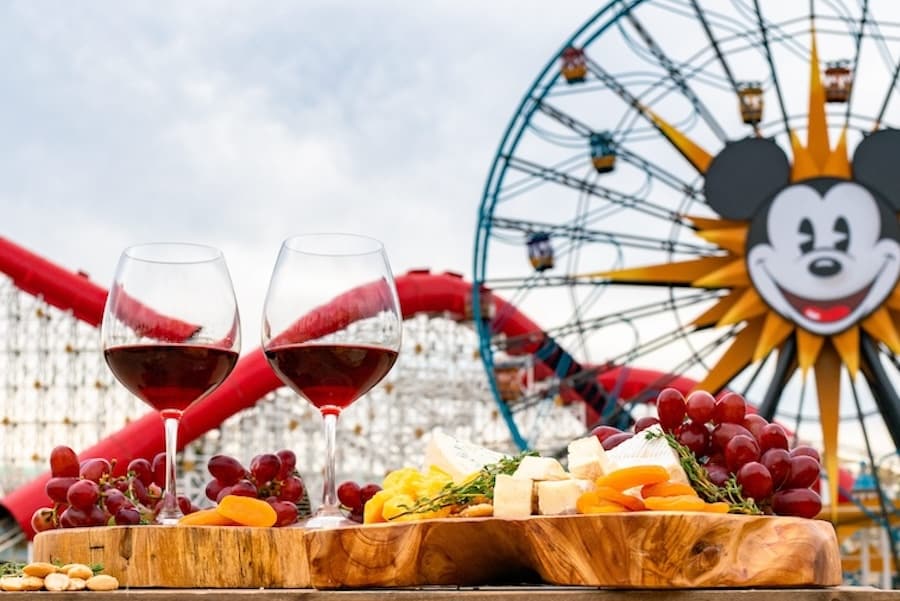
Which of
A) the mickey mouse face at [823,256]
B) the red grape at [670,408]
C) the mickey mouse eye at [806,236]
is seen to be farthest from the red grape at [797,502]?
the mickey mouse eye at [806,236]

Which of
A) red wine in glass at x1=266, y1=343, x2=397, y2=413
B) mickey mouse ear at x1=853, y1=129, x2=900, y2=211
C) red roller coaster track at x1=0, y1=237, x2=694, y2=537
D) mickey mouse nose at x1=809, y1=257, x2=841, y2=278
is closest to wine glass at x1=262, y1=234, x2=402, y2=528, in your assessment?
red wine in glass at x1=266, y1=343, x2=397, y2=413

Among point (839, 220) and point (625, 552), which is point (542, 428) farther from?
point (625, 552)

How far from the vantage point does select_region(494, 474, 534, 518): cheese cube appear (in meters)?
1.17

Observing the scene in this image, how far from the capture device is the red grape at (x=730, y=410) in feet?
4.28

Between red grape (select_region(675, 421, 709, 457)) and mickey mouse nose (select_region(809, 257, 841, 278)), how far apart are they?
38.9 ft

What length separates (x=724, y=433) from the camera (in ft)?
4.23

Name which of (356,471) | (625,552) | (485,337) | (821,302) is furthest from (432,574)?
(356,471)

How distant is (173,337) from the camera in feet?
5.02

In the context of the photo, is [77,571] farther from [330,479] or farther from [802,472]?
[802,472]

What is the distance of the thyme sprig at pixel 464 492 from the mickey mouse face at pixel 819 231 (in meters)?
11.6

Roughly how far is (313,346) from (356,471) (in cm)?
1699

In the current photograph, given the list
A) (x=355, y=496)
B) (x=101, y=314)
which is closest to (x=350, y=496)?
(x=355, y=496)

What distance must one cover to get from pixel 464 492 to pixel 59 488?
0.68 meters

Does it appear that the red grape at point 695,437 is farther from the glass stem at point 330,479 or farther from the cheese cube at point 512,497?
the glass stem at point 330,479
